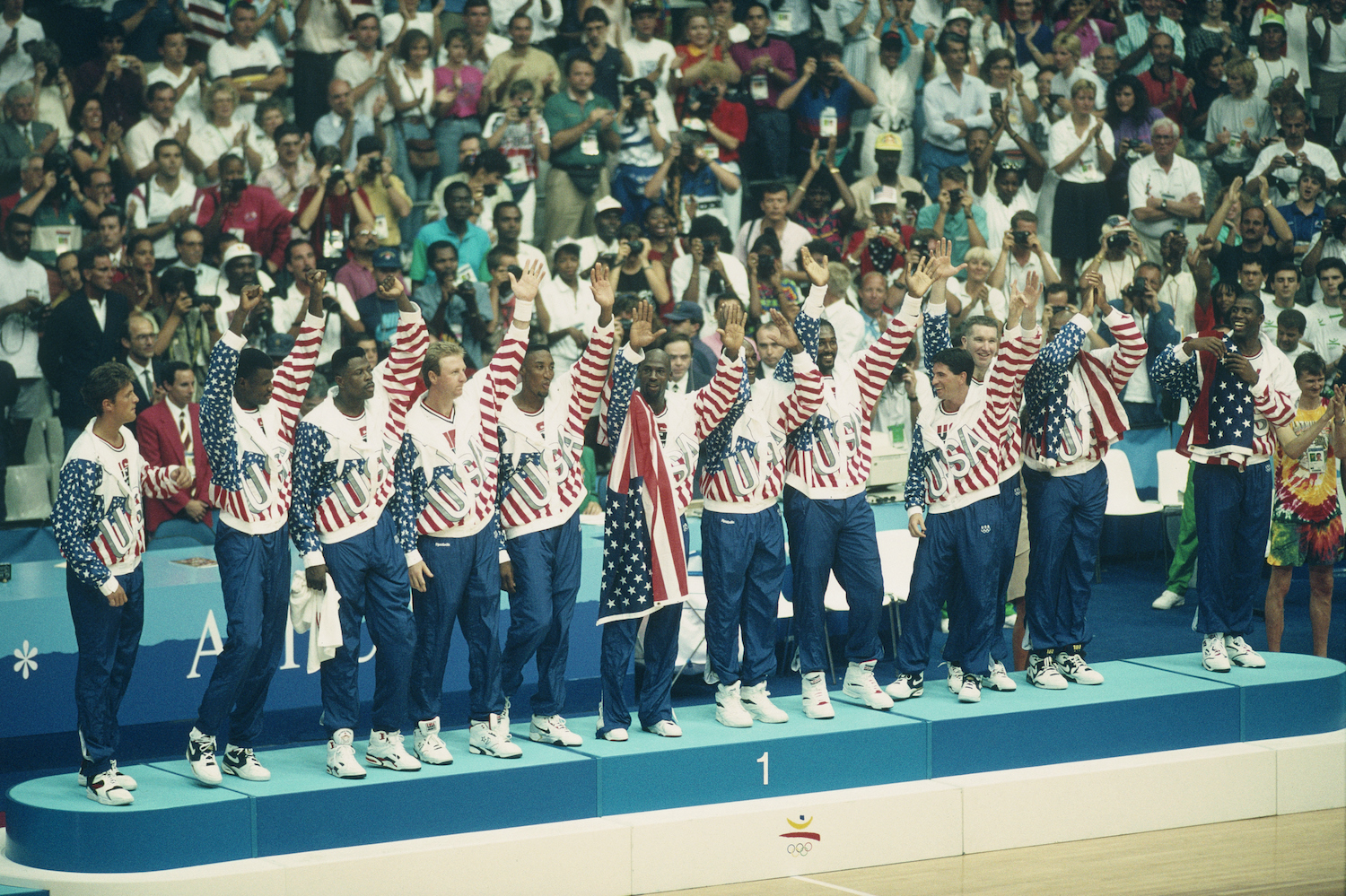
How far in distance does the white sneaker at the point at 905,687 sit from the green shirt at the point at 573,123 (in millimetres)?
5886

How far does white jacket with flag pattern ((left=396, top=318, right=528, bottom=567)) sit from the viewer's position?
6668 millimetres

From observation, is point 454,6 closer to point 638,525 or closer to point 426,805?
point 638,525

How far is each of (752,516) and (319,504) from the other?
1.98 m

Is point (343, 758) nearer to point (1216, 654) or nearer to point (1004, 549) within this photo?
point (1004, 549)

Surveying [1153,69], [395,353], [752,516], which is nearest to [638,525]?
[752,516]

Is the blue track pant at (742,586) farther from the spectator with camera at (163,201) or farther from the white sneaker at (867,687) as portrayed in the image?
the spectator with camera at (163,201)

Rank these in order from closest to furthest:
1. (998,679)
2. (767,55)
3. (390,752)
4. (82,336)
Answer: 1. (390,752)
2. (998,679)
3. (82,336)
4. (767,55)

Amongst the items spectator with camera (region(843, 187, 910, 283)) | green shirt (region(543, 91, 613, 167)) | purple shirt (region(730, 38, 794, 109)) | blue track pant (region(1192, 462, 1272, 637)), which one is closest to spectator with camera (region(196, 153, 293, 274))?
green shirt (region(543, 91, 613, 167))

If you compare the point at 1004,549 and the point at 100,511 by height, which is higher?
the point at 100,511

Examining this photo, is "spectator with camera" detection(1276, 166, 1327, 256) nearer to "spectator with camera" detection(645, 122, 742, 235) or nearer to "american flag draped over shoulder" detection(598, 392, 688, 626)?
"spectator with camera" detection(645, 122, 742, 235)

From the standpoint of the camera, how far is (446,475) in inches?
263

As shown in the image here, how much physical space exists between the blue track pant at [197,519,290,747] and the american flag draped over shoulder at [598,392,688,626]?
1.39 metres

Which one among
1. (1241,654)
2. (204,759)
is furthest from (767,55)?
(204,759)

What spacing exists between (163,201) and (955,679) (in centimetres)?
672
